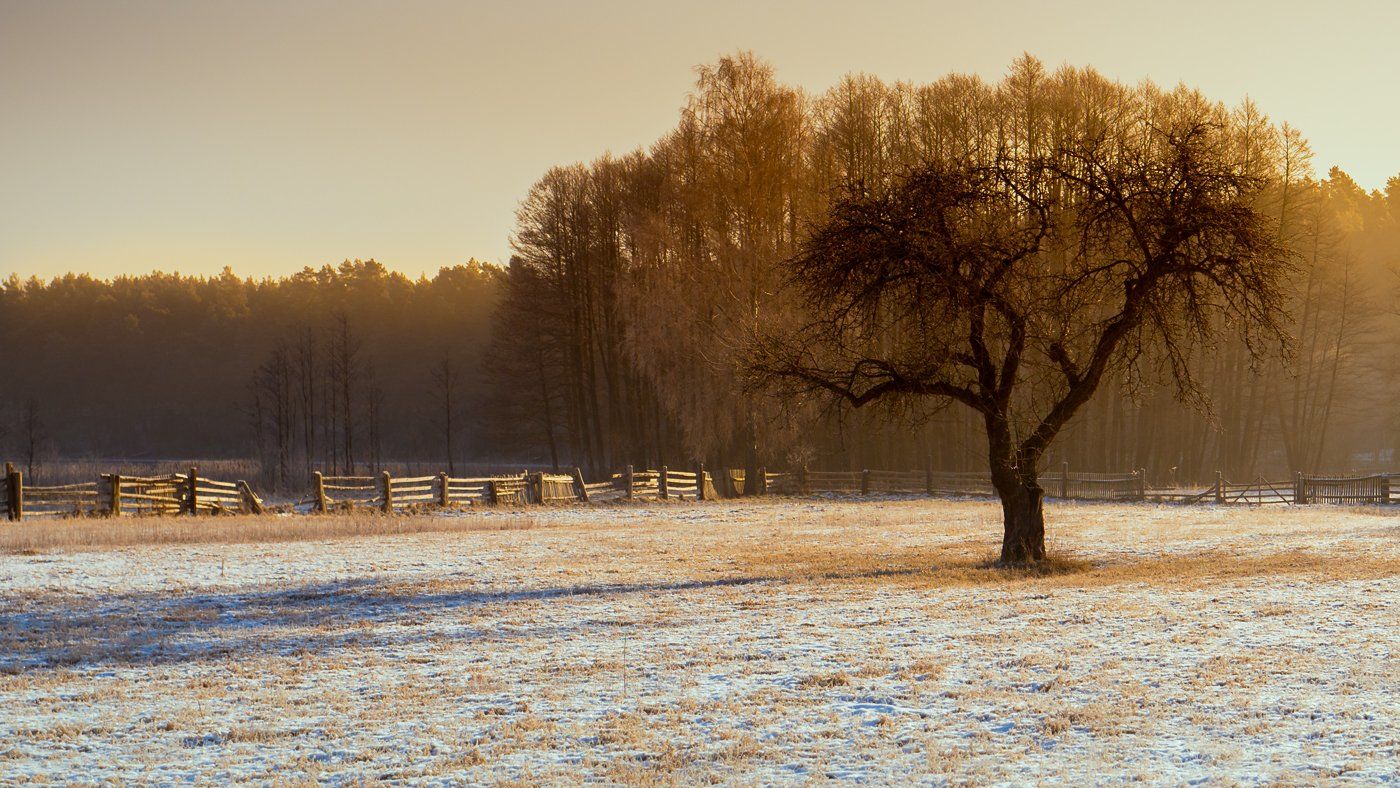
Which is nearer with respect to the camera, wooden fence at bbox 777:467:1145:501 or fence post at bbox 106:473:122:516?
fence post at bbox 106:473:122:516

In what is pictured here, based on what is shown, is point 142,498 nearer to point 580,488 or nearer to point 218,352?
point 580,488

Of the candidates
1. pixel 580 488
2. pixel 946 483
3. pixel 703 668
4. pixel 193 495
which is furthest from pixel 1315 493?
pixel 703 668

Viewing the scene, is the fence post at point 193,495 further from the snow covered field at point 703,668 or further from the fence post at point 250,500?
the snow covered field at point 703,668

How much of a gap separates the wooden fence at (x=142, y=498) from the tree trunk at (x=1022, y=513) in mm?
19977

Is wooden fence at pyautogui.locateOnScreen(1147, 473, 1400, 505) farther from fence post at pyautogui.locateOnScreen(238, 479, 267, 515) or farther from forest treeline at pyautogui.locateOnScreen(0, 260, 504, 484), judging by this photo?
forest treeline at pyautogui.locateOnScreen(0, 260, 504, 484)

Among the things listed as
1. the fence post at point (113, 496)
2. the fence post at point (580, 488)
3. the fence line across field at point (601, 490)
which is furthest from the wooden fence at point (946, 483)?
the fence post at point (113, 496)

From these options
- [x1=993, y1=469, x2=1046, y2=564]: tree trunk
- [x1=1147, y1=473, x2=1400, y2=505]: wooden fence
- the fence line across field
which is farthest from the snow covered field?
[x1=1147, y1=473, x2=1400, y2=505]: wooden fence

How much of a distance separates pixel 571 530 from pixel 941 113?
19.1m

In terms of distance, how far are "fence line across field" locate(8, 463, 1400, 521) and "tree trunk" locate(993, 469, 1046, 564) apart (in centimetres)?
1441

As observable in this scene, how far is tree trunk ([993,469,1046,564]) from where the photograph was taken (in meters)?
17.4

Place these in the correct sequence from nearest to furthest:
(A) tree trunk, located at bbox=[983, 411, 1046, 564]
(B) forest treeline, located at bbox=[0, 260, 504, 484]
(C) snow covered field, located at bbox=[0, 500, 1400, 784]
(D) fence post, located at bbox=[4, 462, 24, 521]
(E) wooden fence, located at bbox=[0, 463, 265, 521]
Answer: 1. (C) snow covered field, located at bbox=[0, 500, 1400, 784]
2. (A) tree trunk, located at bbox=[983, 411, 1046, 564]
3. (D) fence post, located at bbox=[4, 462, 24, 521]
4. (E) wooden fence, located at bbox=[0, 463, 265, 521]
5. (B) forest treeline, located at bbox=[0, 260, 504, 484]

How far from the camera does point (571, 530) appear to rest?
26547mm

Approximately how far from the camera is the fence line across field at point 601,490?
29922 millimetres

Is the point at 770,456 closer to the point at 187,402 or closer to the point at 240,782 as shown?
the point at 240,782
